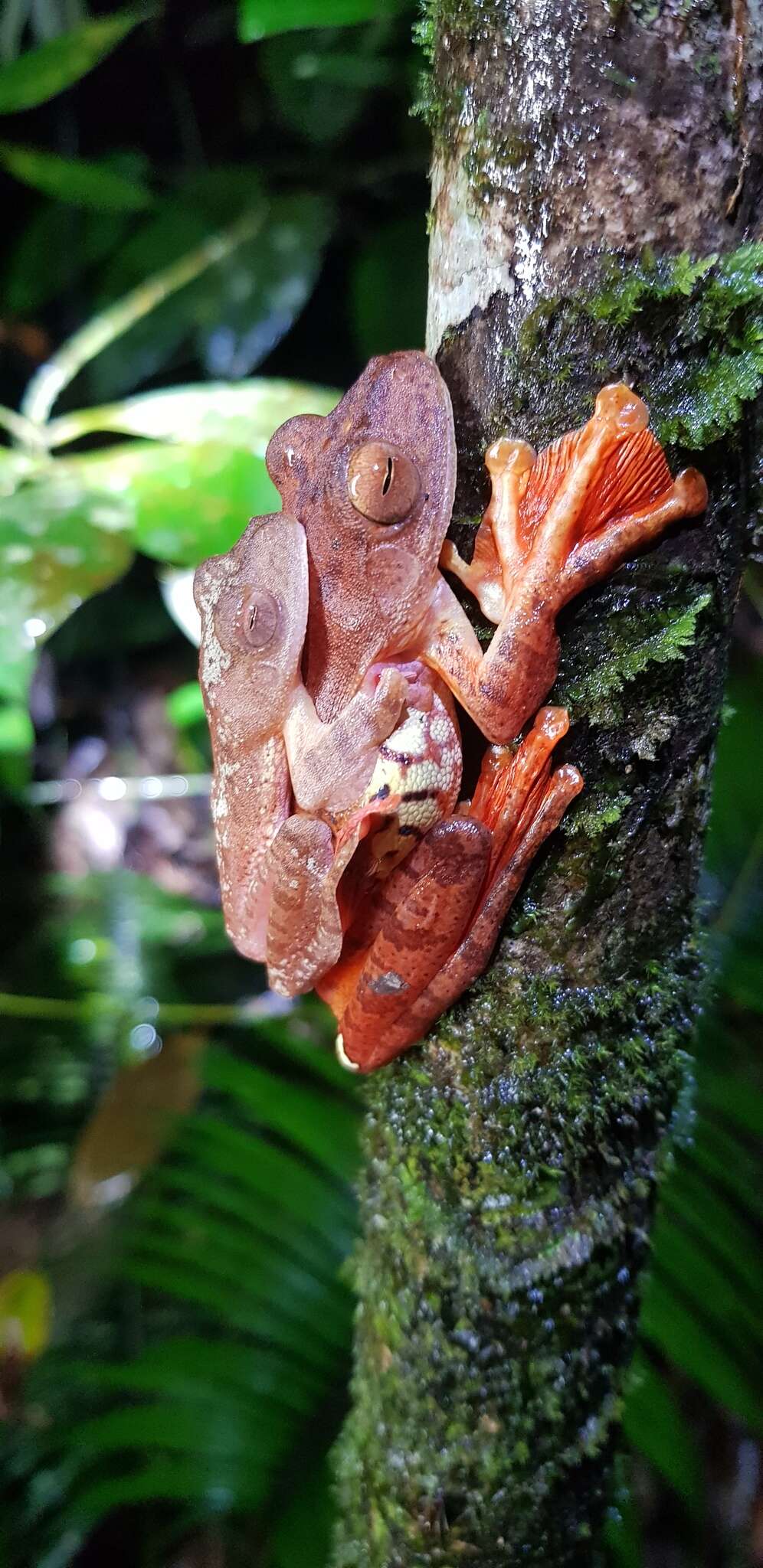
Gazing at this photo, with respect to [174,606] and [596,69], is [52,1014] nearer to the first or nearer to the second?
[174,606]

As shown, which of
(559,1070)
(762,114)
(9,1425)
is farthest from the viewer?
(9,1425)

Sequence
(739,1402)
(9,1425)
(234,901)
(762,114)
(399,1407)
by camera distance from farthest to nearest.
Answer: (9,1425) → (739,1402) → (234,901) → (399,1407) → (762,114)

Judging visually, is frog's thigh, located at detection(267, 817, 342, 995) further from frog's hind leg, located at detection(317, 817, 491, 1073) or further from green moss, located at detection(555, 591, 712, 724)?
green moss, located at detection(555, 591, 712, 724)

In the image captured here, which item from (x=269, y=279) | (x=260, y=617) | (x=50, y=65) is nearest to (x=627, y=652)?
(x=260, y=617)

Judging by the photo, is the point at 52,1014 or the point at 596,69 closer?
the point at 596,69

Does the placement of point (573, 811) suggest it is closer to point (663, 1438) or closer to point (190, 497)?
point (190, 497)

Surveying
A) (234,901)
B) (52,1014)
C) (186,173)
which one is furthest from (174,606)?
(186,173)
